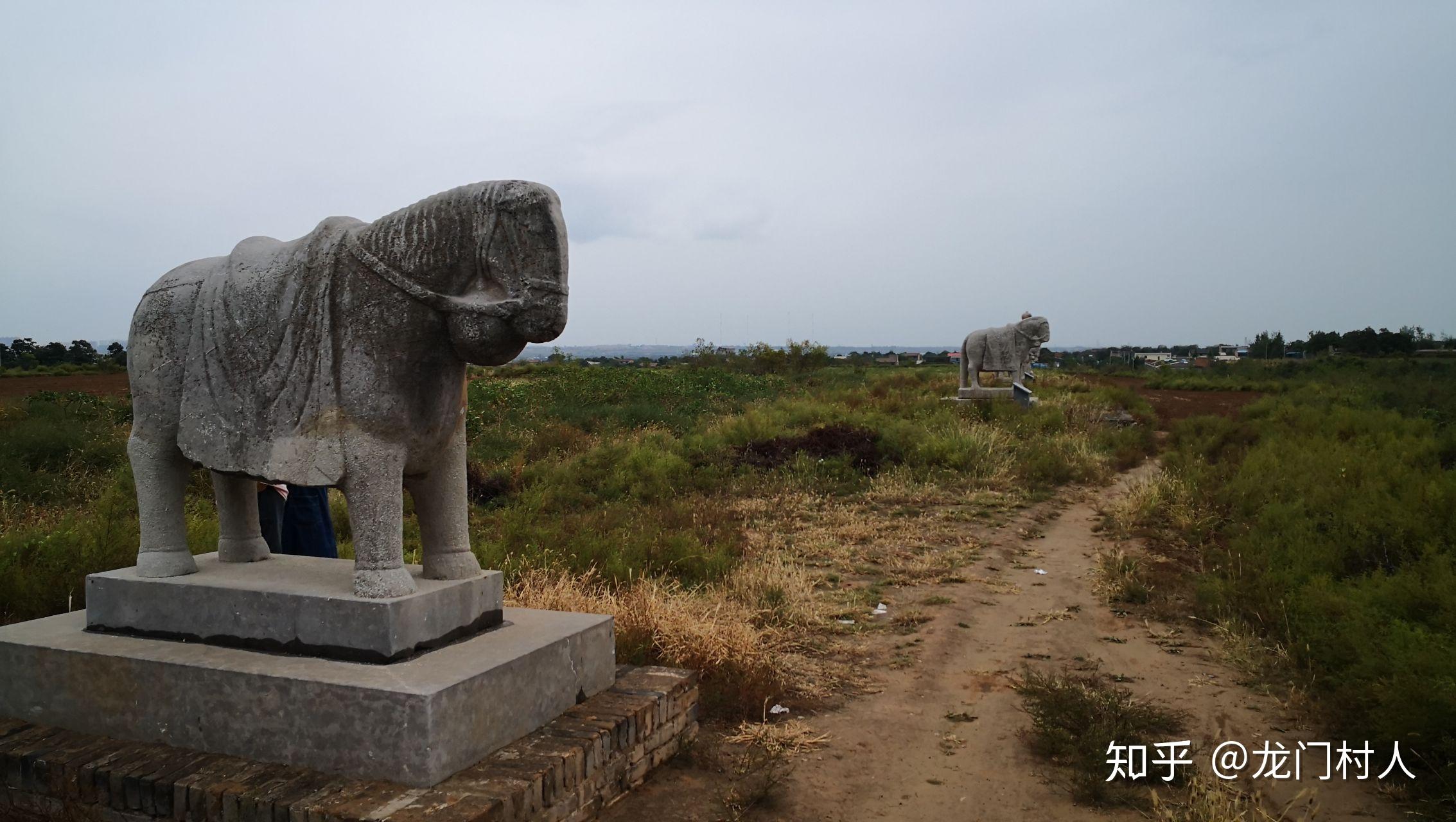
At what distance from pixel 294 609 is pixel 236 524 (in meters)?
Answer: 1.00

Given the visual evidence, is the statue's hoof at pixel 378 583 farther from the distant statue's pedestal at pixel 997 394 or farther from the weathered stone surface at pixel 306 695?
the distant statue's pedestal at pixel 997 394

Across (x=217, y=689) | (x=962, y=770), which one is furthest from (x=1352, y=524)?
(x=217, y=689)

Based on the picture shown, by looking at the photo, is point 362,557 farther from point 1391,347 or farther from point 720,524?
point 1391,347

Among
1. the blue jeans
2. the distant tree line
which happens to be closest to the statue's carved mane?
the blue jeans

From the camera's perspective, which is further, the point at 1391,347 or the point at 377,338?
the point at 1391,347

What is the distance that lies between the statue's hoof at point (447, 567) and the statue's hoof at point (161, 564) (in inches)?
41.8

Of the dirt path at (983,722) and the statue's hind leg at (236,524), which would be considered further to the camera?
the statue's hind leg at (236,524)

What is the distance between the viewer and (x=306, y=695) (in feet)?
10.6

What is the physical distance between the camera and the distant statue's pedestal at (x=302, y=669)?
3.17m

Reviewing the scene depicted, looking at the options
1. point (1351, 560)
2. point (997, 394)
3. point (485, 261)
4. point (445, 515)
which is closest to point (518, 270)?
Result: point (485, 261)

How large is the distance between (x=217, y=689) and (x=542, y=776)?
1266 millimetres

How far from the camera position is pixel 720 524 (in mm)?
9172

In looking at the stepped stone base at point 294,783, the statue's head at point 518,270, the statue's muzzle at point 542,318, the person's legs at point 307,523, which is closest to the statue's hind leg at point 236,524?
the stepped stone base at point 294,783

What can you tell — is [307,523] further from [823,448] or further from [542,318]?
[823,448]
